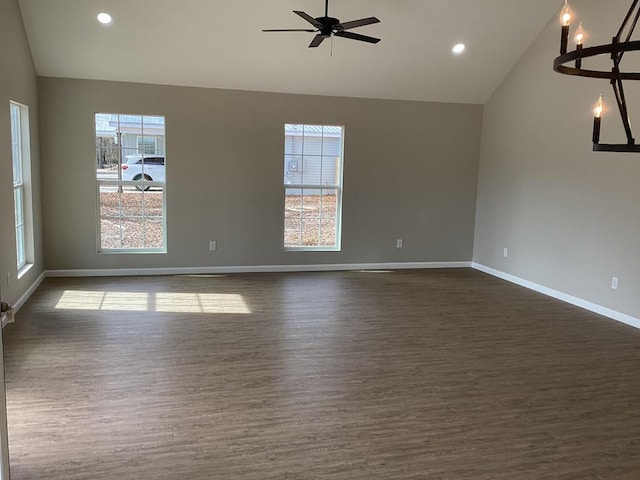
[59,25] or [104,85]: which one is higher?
[59,25]

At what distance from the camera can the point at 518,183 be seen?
665 cm

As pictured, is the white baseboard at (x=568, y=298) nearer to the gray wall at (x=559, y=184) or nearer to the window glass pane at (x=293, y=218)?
the gray wall at (x=559, y=184)

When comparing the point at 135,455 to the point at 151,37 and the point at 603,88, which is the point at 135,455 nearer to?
the point at 151,37

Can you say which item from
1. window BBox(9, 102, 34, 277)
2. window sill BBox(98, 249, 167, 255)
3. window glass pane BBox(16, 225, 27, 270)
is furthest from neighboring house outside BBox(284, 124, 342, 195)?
window glass pane BBox(16, 225, 27, 270)

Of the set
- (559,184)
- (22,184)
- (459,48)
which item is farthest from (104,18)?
(559,184)

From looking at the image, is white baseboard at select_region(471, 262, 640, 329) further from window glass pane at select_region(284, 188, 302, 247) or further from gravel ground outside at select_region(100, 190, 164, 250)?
gravel ground outside at select_region(100, 190, 164, 250)

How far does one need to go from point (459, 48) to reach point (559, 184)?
200 centimetres

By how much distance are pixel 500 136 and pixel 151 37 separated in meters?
4.58

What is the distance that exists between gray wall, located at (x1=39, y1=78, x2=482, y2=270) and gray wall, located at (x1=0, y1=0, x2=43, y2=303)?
26.1 inches

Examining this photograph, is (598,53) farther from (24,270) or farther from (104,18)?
(24,270)

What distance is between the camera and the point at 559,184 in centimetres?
593

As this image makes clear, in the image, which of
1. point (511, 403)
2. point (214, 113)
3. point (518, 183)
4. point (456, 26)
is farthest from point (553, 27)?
point (511, 403)

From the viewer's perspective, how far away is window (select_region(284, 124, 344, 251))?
6.98 meters

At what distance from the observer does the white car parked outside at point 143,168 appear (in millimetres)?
6473
